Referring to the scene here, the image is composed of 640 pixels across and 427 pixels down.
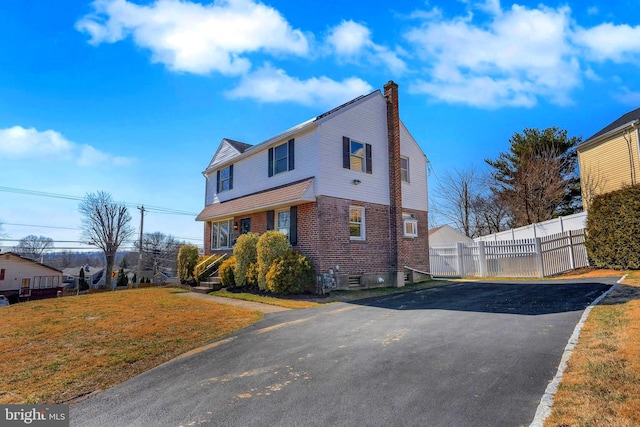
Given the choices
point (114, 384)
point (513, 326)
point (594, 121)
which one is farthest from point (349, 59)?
point (594, 121)

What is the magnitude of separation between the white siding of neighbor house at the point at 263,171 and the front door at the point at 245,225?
141 cm

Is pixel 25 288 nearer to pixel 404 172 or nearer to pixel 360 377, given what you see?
pixel 404 172

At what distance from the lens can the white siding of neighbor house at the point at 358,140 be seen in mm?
13625

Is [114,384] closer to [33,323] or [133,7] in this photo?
[33,323]

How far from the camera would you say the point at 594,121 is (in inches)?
1034

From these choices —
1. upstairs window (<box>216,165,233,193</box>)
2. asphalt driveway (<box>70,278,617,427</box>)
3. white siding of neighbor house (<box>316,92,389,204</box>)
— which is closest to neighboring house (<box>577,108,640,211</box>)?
white siding of neighbor house (<box>316,92,389,204</box>)

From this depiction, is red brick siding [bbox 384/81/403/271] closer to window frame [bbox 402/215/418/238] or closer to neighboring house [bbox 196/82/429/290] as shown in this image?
neighboring house [bbox 196/82/429/290]

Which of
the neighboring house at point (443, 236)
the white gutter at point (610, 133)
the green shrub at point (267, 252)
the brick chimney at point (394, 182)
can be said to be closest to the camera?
the green shrub at point (267, 252)

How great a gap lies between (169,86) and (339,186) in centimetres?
724

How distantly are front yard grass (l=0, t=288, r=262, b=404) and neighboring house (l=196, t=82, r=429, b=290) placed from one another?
4832 mm

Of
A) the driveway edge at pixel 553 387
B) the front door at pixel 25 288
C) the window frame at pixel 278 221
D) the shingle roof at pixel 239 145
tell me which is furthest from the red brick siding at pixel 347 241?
the front door at pixel 25 288

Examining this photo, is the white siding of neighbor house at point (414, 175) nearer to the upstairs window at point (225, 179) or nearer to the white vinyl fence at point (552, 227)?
the white vinyl fence at point (552, 227)

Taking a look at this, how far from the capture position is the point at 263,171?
16375 mm

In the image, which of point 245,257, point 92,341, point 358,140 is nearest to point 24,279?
point 245,257
